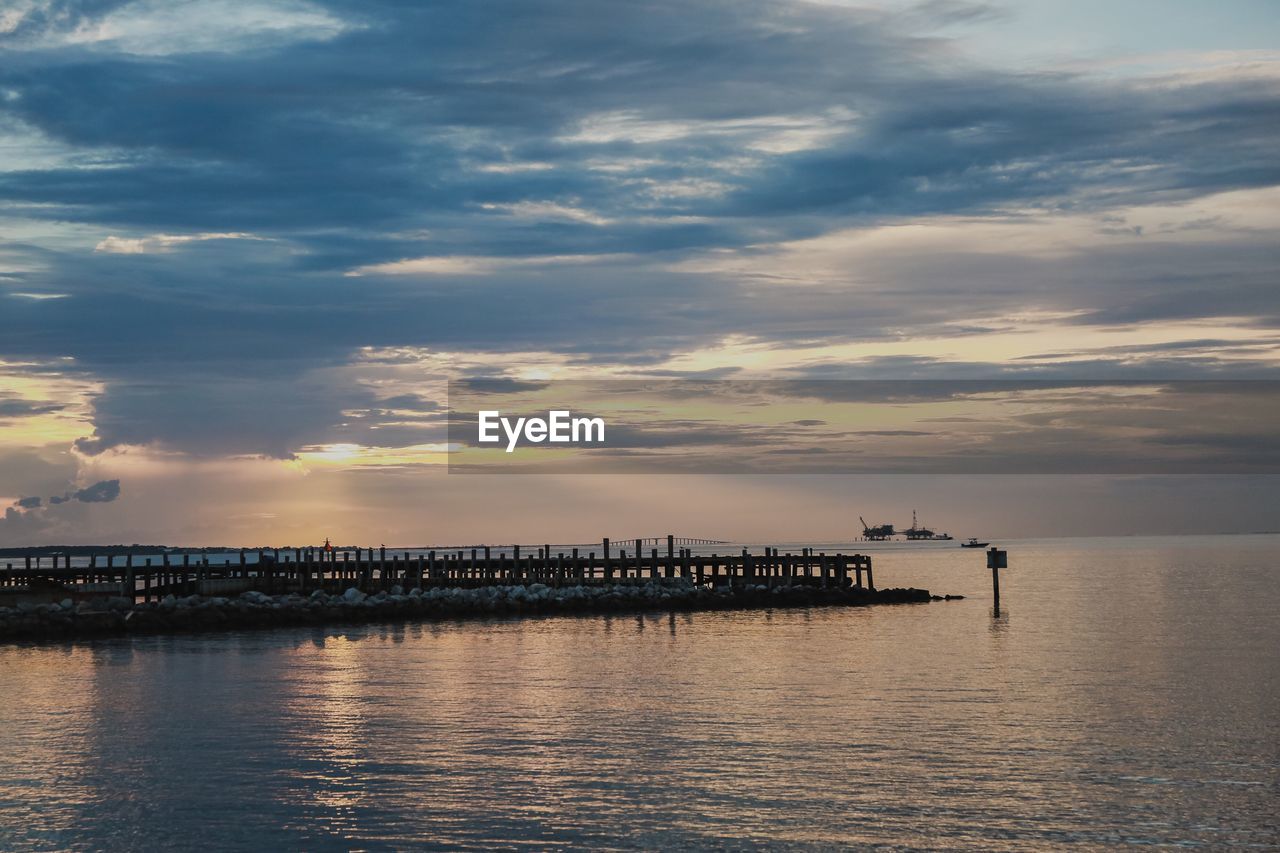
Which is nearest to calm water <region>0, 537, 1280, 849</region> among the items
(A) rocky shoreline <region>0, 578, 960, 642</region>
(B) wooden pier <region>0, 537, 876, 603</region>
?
(A) rocky shoreline <region>0, 578, 960, 642</region>

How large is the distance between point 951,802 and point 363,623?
3998cm

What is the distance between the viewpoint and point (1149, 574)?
102 meters

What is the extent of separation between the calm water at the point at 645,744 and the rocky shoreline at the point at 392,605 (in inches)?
281

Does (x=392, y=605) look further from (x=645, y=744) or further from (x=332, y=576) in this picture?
(x=645, y=744)

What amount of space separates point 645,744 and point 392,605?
Result: 36800mm

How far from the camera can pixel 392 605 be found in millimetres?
57312

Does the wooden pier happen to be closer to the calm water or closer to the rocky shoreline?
the rocky shoreline

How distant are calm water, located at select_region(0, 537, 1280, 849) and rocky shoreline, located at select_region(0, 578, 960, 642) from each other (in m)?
7.13

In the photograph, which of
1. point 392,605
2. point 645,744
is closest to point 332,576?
point 392,605

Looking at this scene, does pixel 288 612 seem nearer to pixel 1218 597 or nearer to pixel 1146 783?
pixel 1146 783

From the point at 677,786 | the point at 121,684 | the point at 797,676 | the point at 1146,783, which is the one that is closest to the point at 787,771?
the point at 677,786

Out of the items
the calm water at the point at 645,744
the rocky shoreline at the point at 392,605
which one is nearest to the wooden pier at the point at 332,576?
the rocky shoreline at the point at 392,605

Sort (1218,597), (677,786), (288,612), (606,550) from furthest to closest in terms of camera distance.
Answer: (606,550)
(1218,597)
(288,612)
(677,786)

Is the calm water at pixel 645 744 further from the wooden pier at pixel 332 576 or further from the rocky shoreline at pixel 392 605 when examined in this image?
the wooden pier at pixel 332 576
